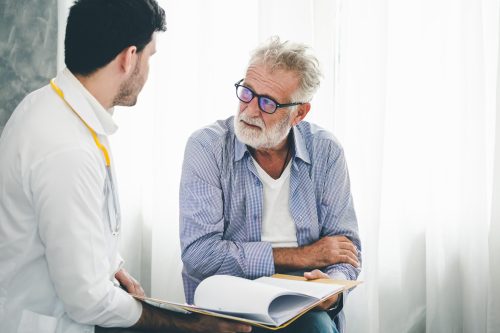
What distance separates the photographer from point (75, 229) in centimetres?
112

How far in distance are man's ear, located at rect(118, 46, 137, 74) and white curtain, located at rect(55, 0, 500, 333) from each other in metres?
0.97

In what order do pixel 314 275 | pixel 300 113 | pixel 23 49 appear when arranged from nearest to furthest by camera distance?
pixel 314 275
pixel 300 113
pixel 23 49

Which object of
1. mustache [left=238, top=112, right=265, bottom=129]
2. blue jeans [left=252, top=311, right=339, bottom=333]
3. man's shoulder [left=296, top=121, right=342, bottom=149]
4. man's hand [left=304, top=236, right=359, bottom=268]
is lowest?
blue jeans [left=252, top=311, right=339, bottom=333]

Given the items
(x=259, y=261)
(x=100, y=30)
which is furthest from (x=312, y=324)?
(x=100, y=30)

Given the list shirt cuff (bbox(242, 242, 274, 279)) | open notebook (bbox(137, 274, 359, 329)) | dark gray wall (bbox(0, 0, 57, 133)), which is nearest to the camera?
open notebook (bbox(137, 274, 359, 329))

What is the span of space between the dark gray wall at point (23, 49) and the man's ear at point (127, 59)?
89 centimetres

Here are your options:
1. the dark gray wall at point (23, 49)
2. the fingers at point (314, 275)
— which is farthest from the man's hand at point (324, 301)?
the dark gray wall at point (23, 49)

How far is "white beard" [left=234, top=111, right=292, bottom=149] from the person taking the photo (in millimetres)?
1783

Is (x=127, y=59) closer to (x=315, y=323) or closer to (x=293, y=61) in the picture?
(x=293, y=61)

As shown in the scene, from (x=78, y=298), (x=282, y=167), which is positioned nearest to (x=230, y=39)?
(x=282, y=167)

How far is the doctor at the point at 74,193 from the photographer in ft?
3.68

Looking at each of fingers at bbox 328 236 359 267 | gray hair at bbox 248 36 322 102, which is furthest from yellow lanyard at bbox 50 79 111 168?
fingers at bbox 328 236 359 267

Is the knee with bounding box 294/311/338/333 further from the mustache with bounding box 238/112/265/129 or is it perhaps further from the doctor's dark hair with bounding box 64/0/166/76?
the doctor's dark hair with bounding box 64/0/166/76

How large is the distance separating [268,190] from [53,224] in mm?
865
